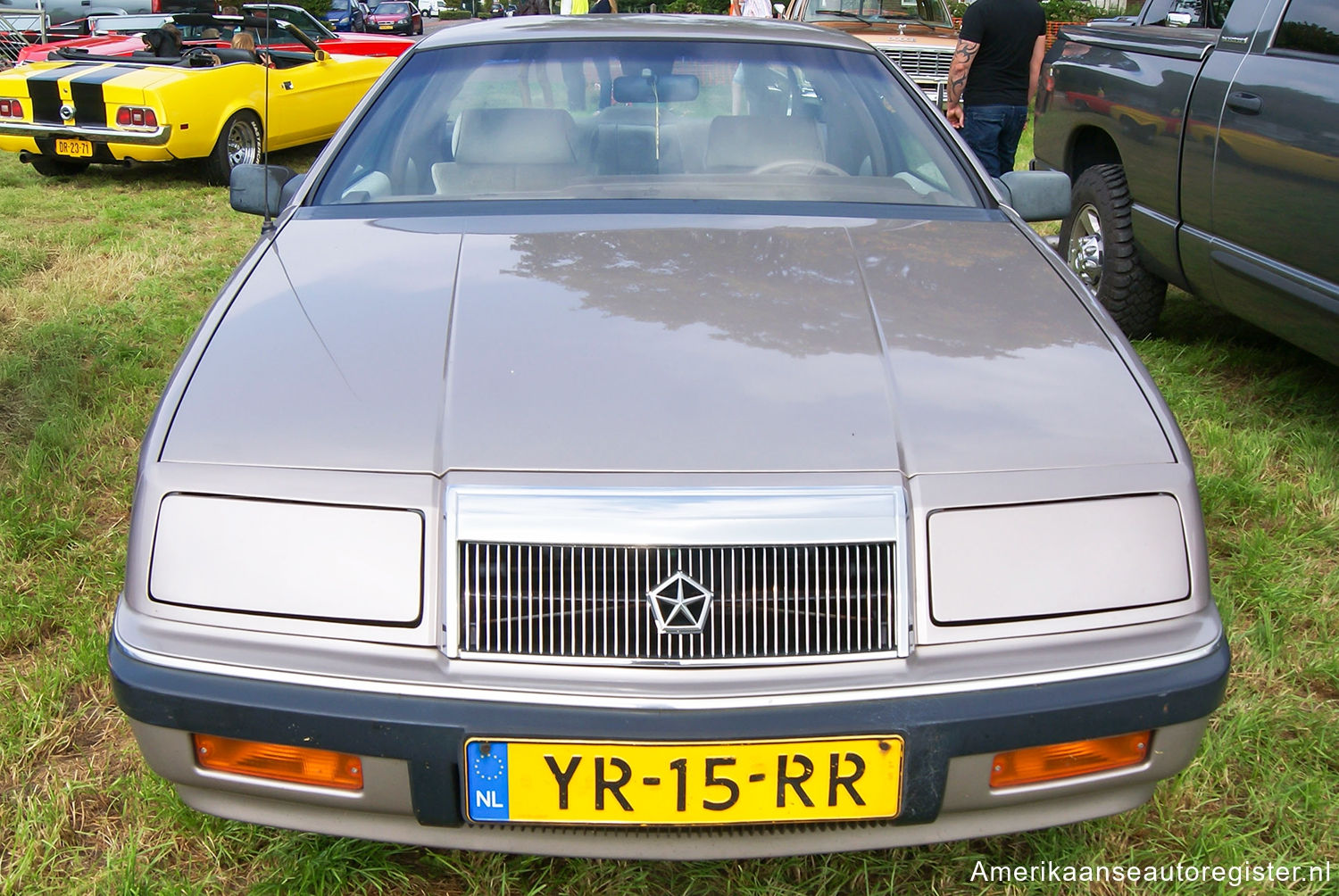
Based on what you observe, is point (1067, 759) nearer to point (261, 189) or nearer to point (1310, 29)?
point (261, 189)

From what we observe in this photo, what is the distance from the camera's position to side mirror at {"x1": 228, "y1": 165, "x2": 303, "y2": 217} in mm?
2621

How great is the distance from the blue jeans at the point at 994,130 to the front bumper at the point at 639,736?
16.0ft

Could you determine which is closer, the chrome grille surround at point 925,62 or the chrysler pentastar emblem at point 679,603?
the chrysler pentastar emblem at point 679,603

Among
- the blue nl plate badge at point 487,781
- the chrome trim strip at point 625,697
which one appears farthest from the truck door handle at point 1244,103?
the blue nl plate badge at point 487,781

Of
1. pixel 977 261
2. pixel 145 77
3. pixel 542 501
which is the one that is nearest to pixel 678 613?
pixel 542 501

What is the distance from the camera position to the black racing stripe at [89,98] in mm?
7387

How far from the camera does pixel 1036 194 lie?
2.66 metres

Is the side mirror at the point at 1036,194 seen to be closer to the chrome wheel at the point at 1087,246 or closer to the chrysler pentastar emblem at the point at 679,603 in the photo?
the chrysler pentastar emblem at the point at 679,603

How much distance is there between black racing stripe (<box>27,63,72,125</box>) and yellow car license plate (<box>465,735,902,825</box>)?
7696mm

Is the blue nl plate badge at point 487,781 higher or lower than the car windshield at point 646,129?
lower

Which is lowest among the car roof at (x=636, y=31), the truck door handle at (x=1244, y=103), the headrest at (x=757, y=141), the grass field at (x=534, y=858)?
the grass field at (x=534, y=858)

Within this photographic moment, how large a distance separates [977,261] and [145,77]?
277 inches

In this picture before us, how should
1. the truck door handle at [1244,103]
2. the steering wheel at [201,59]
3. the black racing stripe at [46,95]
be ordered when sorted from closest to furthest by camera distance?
the truck door handle at [1244,103]
the black racing stripe at [46,95]
the steering wheel at [201,59]

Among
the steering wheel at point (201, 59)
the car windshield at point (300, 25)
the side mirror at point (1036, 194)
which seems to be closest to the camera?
the side mirror at point (1036, 194)
